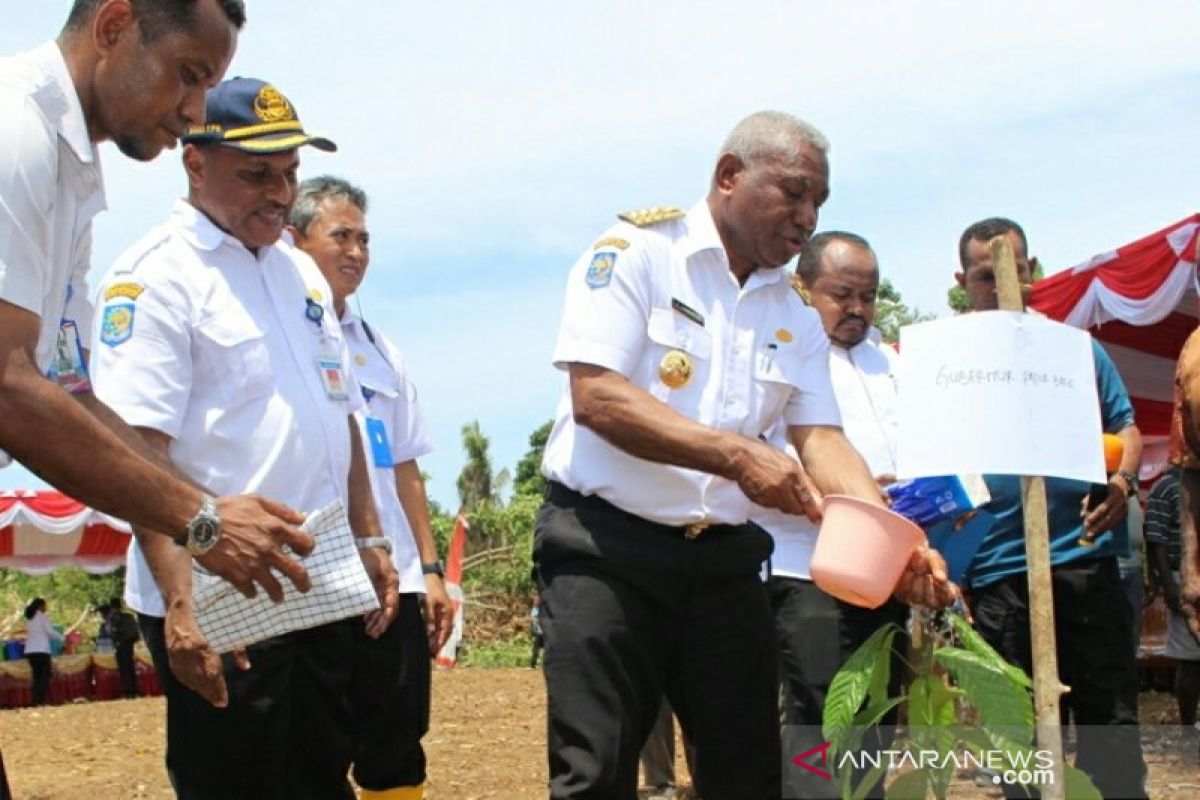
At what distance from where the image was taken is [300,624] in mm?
3227

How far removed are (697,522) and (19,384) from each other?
1772mm

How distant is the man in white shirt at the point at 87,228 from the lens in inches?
89.7

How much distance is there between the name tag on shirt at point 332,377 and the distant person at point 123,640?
20176 millimetres

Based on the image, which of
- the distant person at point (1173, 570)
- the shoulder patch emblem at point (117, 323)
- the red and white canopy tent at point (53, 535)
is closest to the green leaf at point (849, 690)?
the shoulder patch emblem at point (117, 323)

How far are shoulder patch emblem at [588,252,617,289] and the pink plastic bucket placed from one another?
77 cm

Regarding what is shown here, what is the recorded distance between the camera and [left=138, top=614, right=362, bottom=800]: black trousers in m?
3.41

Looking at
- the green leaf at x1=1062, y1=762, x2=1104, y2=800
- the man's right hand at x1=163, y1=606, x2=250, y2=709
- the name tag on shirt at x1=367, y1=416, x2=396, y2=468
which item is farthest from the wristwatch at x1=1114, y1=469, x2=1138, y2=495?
the man's right hand at x1=163, y1=606, x2=250, y2=709

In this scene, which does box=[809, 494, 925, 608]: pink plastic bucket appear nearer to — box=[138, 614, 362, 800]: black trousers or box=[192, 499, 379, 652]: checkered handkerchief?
box=[192, 499, 379, 652]: checkered handkerchief

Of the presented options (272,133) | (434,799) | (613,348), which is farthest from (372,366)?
(434,799)

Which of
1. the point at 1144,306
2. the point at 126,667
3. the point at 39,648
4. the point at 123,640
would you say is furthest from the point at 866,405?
the point at 123,640

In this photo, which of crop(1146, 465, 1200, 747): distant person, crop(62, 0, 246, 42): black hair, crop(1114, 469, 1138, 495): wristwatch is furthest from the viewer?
crop(1146, 465, 1200, 747): distant person

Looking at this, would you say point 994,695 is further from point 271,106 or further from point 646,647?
→ point 271,106

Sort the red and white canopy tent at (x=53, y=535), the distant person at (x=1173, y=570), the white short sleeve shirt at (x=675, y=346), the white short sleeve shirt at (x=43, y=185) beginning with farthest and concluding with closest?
the red and white canopy tent at (x=53, y=535) < the distant person at (x=1173, y=570) < the white short sleeve shirt at (x=675, y=346) < the white short sleeve shirt at (x=43, y=185)

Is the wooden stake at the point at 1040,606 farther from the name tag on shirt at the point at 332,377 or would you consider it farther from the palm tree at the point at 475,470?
the palm tree at the point at 475,470
